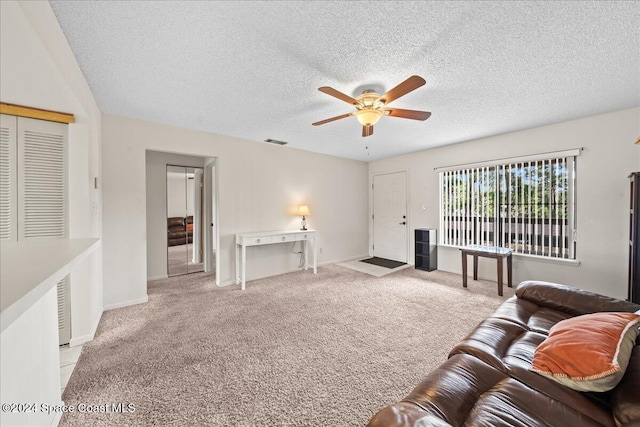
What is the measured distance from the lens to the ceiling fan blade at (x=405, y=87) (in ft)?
5.83

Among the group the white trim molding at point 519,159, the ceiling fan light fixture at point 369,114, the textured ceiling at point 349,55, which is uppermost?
the textured ceiling at point 349,55

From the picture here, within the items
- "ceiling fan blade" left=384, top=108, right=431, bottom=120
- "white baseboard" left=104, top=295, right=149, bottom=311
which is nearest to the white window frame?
"ceiling fan blade" left=384, top=108, right=431, bottom=120

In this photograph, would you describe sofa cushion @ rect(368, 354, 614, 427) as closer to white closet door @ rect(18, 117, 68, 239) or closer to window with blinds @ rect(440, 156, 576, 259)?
white closet door @ rect(18, 117, 68, 239)

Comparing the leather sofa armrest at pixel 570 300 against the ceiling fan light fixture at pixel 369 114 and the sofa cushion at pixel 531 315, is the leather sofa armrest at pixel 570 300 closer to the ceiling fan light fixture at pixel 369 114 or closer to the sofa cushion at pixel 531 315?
the sofa cushion at pixel 531 315

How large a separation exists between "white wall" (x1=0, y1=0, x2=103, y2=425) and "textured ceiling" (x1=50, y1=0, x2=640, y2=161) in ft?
0.60

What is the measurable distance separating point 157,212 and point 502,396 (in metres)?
4.76

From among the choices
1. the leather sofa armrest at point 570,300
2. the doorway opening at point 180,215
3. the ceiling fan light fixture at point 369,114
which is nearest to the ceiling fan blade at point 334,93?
the ceiling fan light fixture at point 369,114

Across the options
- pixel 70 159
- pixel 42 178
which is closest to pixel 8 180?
pixel 42 178

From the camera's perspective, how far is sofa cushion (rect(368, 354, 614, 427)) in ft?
3.00

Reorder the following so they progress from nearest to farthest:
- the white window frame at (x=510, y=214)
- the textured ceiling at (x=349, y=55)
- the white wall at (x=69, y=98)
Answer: the white wall at (x=69, y=98)
the textured ceiling at (x=349, y=55)
the white window frame at (x=510, y=214)

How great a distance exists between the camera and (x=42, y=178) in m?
2.17

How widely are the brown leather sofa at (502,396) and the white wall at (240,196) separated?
11.4ft

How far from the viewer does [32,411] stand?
45.8 inches

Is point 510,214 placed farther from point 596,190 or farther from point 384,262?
point 384,262
